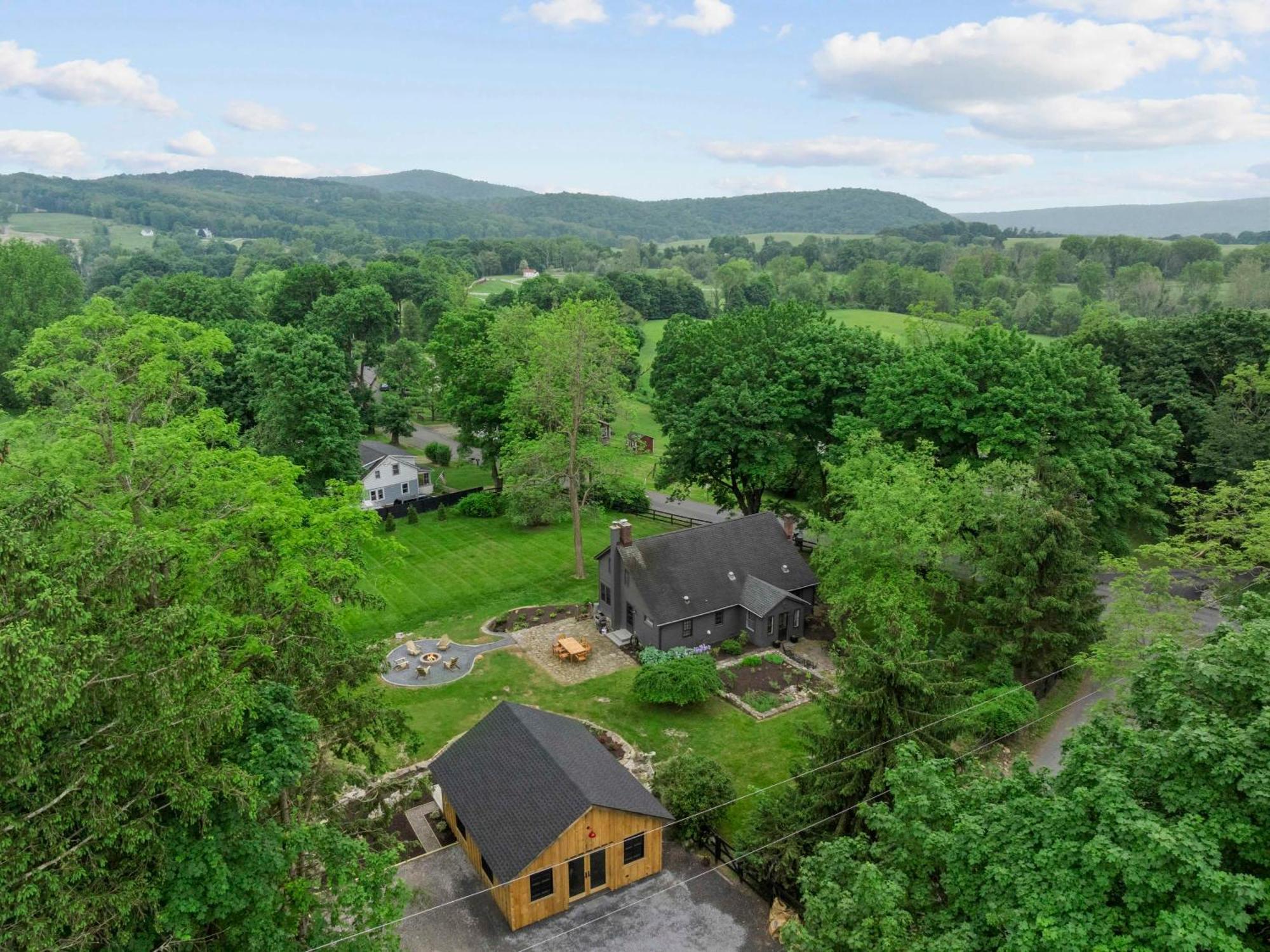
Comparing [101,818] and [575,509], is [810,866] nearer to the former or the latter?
[101,818]

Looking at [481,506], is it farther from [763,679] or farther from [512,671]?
[763,679]

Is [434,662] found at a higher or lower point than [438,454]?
lower

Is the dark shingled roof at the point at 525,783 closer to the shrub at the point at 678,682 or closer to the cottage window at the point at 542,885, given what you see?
the cottage window at the point at 542,885

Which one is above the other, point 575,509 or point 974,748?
point 575,509

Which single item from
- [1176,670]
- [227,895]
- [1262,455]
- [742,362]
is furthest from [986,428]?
[227,895]

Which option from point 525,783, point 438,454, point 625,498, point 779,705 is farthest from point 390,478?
point 525,783


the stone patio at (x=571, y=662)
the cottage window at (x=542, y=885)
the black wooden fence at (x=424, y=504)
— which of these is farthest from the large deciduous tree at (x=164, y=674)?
the black wooden fence at (x=424, y=504)
